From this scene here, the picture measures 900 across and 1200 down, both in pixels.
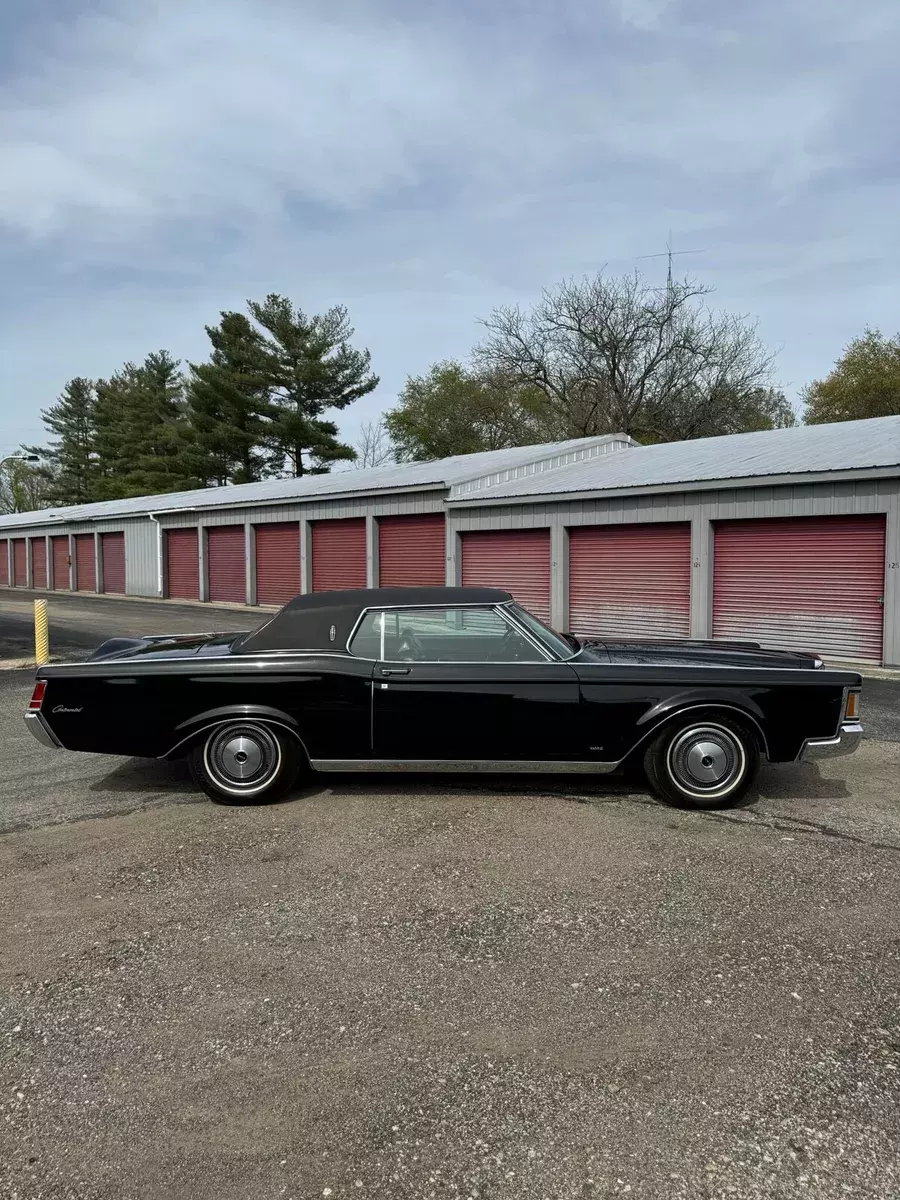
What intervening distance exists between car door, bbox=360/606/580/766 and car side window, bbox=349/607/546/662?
0.05m

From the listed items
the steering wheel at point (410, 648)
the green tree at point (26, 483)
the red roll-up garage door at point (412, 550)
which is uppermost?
the green tree at point (26, 483)

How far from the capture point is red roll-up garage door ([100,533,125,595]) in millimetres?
31250

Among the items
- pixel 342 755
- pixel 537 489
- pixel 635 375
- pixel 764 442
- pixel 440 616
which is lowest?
pixel 342 755

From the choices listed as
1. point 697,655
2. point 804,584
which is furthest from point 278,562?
point 697,655

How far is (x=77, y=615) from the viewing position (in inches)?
839

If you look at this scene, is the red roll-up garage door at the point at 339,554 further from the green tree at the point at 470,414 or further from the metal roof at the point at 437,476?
the green tree at the point at 470,414

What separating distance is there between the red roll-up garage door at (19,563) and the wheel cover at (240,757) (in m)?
37.9

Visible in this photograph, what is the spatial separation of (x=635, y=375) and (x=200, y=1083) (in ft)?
132

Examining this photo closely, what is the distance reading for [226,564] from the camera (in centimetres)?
2578

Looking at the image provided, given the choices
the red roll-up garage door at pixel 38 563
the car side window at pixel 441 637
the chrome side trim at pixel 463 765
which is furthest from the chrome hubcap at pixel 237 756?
the red roll-up garage door at pixel 38 563

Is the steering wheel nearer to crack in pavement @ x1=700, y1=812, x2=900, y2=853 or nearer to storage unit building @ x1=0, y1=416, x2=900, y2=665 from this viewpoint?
crack in pavement @ x1=700, y1=812, x2=900, y2=853

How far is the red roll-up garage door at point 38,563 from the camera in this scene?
36.3 metres

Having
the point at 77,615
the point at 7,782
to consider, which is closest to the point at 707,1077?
the point at 7,782

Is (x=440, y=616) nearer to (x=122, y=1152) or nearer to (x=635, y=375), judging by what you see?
(x=122, y=1152)
